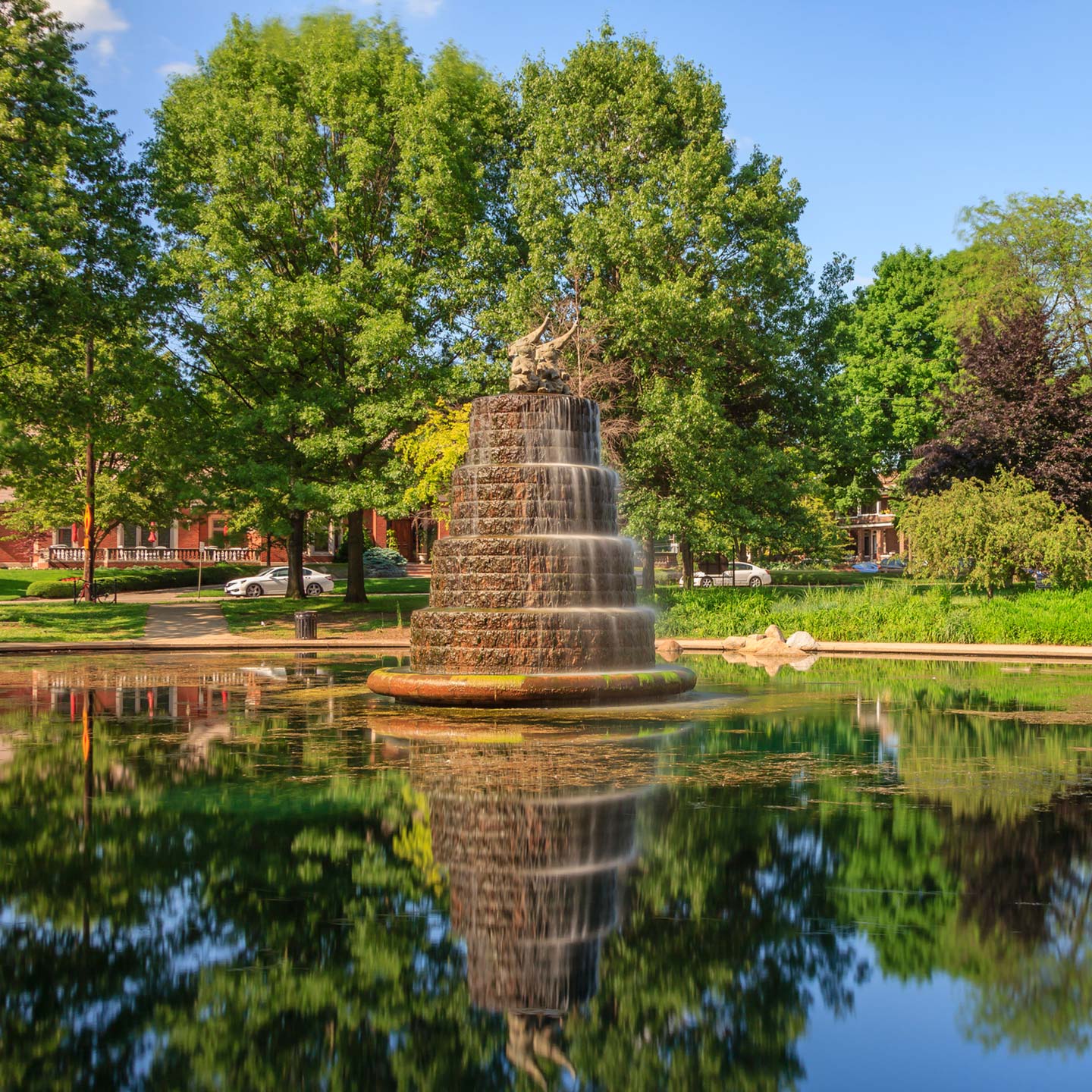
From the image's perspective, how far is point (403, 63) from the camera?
139 feet

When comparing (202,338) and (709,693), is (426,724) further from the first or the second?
(202,338)

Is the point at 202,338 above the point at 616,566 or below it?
above

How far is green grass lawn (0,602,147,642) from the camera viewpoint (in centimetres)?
3541

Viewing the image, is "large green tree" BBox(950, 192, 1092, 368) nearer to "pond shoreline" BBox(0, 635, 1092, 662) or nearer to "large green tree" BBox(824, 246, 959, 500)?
"large green tree" BBox(824, 246, 959, 500)

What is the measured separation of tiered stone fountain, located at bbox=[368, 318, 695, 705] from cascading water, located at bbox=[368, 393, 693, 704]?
2cm

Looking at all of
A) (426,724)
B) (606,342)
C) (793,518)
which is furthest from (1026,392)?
(426,724)

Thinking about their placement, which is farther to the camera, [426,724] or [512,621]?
[512,621]

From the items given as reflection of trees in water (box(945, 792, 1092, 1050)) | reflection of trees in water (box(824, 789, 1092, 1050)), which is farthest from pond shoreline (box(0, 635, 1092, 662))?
reflection of trees in water (box(945, 792, 1092, 1050))

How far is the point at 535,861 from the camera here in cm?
782

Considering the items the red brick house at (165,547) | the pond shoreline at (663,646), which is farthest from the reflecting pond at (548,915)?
the red brick house at (165,547)

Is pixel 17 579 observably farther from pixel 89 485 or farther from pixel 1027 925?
pixel 1027 925

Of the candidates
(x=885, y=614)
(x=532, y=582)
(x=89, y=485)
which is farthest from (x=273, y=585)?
(x=532, y=582)

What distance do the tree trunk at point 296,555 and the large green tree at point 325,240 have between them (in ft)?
5.90

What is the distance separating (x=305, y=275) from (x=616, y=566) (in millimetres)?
23466
